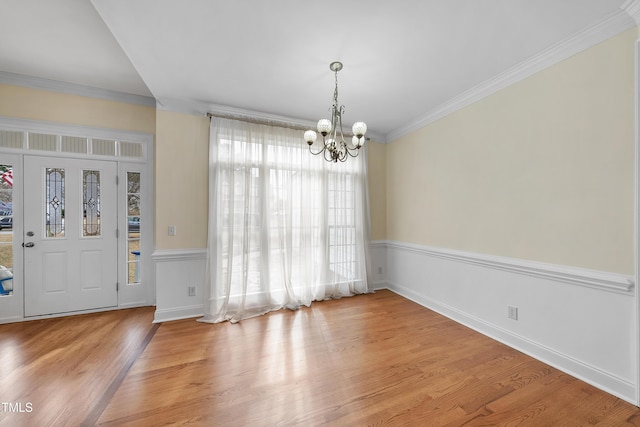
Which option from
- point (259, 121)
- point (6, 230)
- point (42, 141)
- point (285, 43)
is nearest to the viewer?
point (285, 43)

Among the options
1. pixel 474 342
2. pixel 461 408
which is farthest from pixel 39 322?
pixel 474 342

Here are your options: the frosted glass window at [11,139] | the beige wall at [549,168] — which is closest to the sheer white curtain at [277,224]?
the beige wall at [549,168]

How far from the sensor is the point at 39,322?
10.3 ft

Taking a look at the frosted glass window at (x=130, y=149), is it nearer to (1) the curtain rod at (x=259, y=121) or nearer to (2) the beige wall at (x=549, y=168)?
(1) the curtain rod at (x=259, y=121)

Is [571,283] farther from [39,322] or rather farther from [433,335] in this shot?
[39,322]

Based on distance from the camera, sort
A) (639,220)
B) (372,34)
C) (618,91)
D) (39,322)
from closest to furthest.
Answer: (639,220)
(618,91)
(372,34)
(39,322)

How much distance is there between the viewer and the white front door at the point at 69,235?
10.5ft

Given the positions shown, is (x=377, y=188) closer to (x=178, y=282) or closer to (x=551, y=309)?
(x=551, y=309)

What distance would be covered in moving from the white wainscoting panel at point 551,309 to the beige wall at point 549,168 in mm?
145

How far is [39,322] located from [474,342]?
5.24 metres

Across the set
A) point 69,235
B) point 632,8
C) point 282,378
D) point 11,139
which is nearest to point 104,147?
point 11,139

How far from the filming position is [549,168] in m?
2.33

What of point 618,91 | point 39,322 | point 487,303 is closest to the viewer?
point 618,91

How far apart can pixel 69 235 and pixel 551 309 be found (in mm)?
5677
